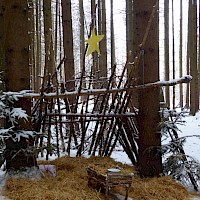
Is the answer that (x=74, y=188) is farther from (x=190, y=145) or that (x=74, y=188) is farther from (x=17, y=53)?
(x=190, y=145)

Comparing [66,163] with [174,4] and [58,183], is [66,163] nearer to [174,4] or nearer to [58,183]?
[58,183]

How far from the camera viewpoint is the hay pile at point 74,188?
3.17 meters

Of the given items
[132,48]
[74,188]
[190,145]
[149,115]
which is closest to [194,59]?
[132,48]

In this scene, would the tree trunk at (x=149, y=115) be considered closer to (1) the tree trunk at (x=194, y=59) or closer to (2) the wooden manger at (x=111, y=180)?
(2) the wooden manger at (x=111, y=180)

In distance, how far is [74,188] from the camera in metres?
3.40

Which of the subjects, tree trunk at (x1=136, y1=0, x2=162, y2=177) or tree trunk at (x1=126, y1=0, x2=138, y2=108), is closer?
tree trunk at (x1=126, y1=0, x2=138, y2=108)

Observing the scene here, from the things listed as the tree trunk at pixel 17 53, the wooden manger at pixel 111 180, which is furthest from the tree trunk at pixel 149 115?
the tree trunk at pixel 17 53

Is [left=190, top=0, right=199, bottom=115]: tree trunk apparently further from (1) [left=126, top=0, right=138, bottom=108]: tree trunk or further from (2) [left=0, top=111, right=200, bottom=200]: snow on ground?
(1) [left=126, top=0, right=138, bottom=108]: tree trunk

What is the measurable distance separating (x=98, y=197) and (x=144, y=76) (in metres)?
1.67

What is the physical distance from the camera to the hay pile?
125 inches

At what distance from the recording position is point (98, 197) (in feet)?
10.5

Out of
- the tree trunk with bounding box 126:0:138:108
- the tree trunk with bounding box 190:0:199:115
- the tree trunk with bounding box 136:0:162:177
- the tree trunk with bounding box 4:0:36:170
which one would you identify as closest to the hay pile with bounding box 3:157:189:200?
the tree trunk with bounding box 136:0:162:177

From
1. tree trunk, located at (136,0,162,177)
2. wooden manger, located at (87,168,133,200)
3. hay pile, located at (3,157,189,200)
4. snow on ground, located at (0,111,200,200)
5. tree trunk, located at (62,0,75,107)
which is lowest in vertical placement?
snow on ground, located at (0,111,200,200)

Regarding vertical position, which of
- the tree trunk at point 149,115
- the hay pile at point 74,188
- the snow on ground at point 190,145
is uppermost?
the tree trunk at point 149,115
